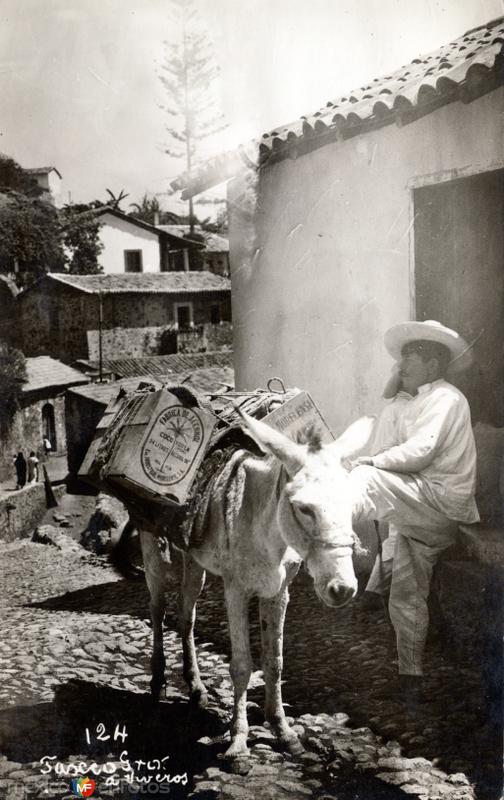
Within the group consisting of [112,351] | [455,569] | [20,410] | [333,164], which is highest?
[333,164]

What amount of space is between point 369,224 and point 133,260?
44.7 inches

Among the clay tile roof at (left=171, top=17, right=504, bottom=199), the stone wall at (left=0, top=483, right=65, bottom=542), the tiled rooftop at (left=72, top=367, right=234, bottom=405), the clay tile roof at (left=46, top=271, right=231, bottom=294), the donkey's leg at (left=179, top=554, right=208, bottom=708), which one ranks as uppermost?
the clay tile roof at (left=171, top=17, right=504, bottom=199)

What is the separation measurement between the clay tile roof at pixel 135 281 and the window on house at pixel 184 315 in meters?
0.08

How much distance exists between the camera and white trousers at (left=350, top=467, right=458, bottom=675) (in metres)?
2.82

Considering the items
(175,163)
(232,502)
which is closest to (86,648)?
(232,502)

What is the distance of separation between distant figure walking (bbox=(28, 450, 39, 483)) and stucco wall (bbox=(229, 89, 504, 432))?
43.5 inches

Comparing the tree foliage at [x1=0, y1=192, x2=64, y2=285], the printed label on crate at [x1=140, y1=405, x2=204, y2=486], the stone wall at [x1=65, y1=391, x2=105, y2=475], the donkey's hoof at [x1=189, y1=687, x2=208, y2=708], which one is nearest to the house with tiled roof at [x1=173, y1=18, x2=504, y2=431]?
the tree foliage at [x1=0, y1=192, x2=64, y2=285]

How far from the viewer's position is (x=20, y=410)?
10.8ft

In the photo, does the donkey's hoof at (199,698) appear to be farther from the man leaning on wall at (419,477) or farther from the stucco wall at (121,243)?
the stucco wall at (121,243)

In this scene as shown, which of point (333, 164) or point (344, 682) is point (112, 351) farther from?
point (344, 682)

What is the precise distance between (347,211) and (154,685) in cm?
239

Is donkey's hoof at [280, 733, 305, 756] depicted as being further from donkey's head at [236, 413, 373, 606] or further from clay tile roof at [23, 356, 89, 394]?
clay tile roof at [23, 356, 89, 394]

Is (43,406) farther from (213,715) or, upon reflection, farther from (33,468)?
(213,715)
